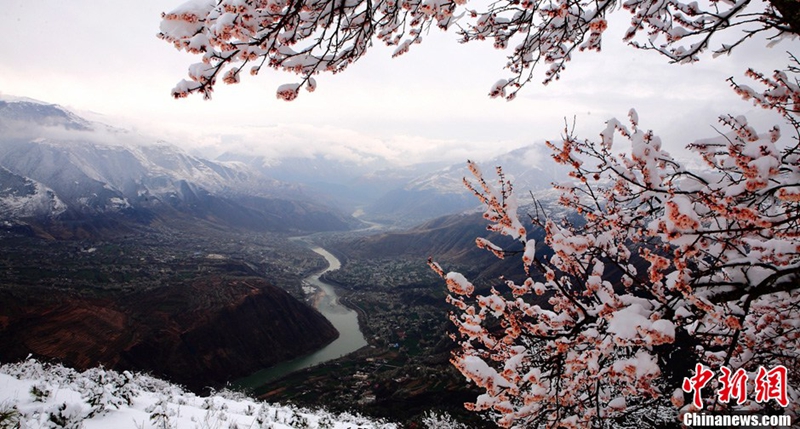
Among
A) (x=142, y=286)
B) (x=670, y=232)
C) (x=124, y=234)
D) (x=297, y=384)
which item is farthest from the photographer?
(x=124, y=234)

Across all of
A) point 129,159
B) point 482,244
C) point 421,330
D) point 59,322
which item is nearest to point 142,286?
point 59,322

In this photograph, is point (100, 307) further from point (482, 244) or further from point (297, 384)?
point (482, 244)

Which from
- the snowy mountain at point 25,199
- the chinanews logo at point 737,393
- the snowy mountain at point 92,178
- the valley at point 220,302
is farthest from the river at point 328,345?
the snowy mountain at point 92,178

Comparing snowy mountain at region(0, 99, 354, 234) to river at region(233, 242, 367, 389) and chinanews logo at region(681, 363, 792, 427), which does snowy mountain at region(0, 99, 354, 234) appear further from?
chinanews logo at region(681, 363, 792, 427)

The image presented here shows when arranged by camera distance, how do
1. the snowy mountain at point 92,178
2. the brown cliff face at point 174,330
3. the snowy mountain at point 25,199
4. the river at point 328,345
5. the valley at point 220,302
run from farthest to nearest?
1. the snowy mountain at point 92,178
2. the snowy mountain at point 25,199
3. the river at point 328,345
4. the brown cliff face at point 174,330
5. the valley at point 220,302

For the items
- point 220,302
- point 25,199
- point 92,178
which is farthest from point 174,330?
point 92,178

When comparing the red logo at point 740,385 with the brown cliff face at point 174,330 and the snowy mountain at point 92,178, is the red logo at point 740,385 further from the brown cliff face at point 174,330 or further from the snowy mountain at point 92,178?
the snowy mountain at point 92,178
